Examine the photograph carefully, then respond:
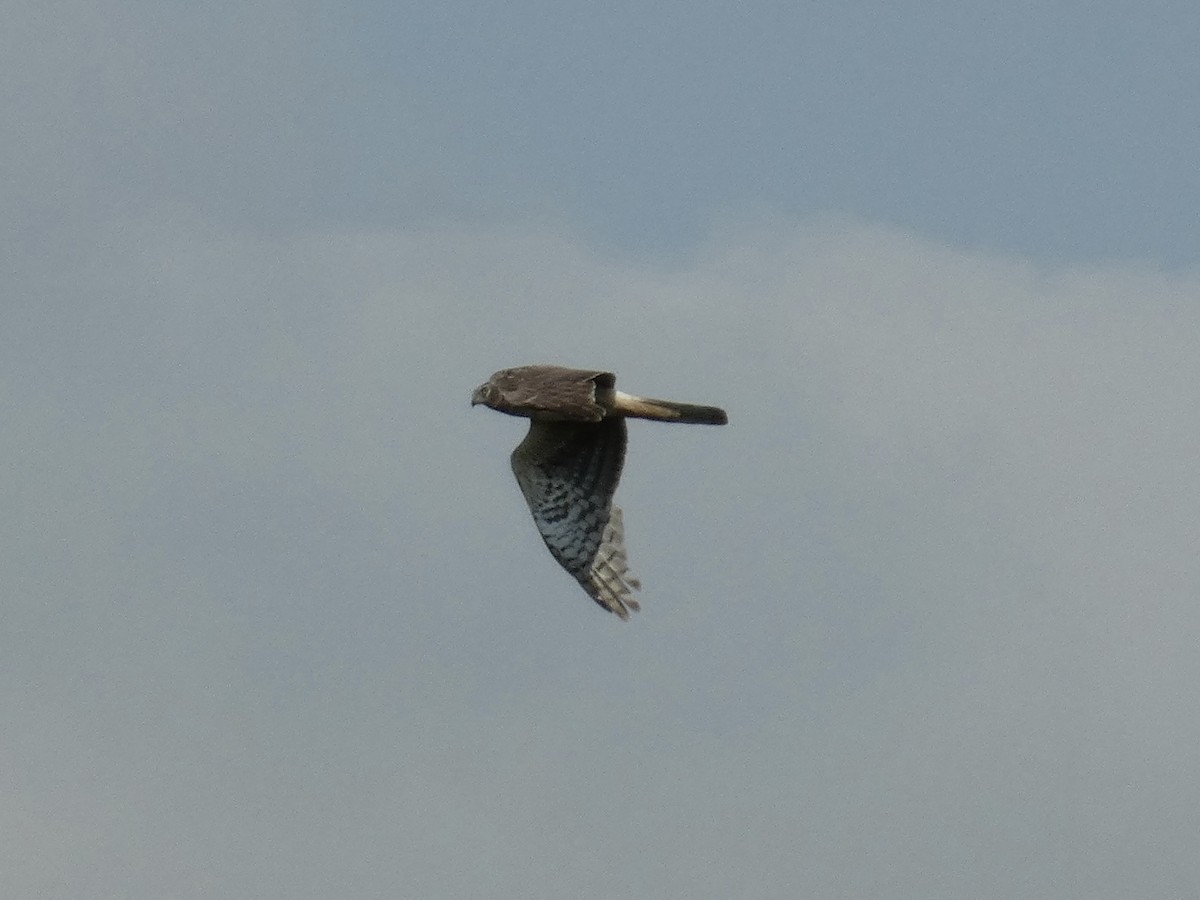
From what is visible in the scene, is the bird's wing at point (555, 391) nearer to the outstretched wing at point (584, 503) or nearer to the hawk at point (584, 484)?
the hawk at point (584, 484)

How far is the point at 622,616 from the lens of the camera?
49.4 ft

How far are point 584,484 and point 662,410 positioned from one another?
1223 mm

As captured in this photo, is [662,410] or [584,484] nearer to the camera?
[662,410]

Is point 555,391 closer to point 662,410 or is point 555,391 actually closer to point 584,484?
point 662,410

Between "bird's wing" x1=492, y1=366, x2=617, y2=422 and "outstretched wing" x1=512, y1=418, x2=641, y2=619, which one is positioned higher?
"bird's wing" x1=492, y1=366, x2=617, y2=422

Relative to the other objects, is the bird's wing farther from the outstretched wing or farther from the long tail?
the outstretched wing

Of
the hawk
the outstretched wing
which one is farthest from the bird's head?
the outstretched wing

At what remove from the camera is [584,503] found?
15375 millimetres

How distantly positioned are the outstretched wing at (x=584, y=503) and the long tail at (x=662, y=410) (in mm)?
557

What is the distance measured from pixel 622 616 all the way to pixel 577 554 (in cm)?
71

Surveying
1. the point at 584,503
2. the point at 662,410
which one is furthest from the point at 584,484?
the point at 662,410

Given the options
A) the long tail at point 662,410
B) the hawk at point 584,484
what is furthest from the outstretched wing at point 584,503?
the long tail at point 662,410

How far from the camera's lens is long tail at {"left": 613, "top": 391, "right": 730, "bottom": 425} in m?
14.5

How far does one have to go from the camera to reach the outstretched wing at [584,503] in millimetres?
15219
